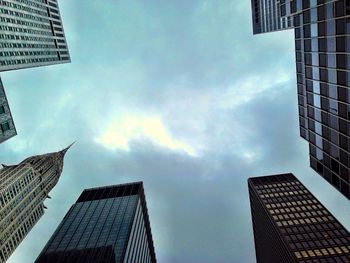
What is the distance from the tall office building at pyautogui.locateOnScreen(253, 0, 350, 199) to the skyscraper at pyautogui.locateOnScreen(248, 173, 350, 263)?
6475 cm

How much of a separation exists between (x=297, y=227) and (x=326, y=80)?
85.9 metres

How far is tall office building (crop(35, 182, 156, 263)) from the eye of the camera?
130 meters

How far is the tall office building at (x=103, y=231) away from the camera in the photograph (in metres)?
130

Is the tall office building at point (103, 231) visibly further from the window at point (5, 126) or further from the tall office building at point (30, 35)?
the tall office building at point (30, 35)

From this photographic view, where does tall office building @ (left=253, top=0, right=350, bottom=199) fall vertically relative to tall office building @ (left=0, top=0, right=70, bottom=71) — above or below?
below

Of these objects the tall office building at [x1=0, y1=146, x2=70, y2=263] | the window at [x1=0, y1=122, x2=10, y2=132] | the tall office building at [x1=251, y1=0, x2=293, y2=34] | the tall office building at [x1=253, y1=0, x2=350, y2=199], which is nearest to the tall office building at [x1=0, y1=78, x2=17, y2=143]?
the window at [x1=0, y1=122, x2=10, y2=132]

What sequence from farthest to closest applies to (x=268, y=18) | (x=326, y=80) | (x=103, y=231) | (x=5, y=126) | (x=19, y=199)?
(x=19, y=199) → (x=103, y=231) → (x=268, y=18) → (x=5, y=126) → (x=326, y=80)

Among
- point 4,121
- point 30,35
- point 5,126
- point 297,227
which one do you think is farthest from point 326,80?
point 30,35

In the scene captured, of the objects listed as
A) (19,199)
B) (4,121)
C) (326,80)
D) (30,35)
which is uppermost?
(30,35)

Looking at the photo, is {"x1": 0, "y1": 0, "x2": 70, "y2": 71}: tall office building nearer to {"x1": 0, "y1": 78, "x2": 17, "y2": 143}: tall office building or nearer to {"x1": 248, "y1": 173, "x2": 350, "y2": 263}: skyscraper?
{"x1": 0, "y1": 78, "x2": 17, "y2": 143}: tall office building

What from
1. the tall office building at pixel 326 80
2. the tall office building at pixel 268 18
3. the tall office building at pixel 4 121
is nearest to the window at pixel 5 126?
the tall office building at pixel 4 121

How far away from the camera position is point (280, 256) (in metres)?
112

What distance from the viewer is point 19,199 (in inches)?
6526

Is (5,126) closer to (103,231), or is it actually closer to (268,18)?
(103,231)
